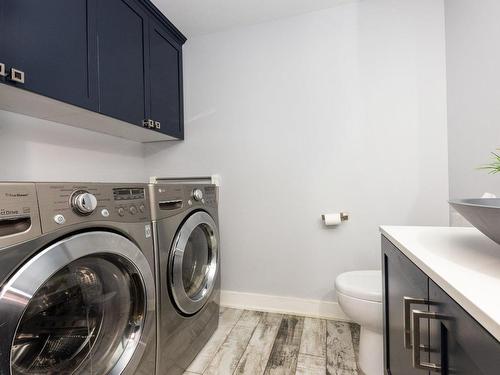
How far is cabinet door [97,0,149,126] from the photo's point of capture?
1.40 metres

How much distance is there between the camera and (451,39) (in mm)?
1554

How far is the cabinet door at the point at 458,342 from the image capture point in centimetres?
38

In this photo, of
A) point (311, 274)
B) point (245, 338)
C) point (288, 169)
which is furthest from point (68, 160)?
point (311, 274)

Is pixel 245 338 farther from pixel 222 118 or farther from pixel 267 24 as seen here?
pixel 267 24

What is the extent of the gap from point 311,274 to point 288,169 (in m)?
0.83

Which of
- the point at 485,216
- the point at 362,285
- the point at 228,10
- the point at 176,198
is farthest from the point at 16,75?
the point at 362,285

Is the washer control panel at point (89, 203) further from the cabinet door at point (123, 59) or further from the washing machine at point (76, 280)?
the cabinet door at point (123, 59)

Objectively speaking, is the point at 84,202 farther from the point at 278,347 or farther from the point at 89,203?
the point at 278,347

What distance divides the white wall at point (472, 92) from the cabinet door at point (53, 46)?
195cm

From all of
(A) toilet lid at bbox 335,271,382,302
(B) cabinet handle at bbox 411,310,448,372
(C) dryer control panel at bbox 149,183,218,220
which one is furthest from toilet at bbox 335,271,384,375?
(C) dryer control panel at bbox 149,183,218,220

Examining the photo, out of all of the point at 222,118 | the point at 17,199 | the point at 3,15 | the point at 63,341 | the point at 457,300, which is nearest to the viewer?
the point at 457,300

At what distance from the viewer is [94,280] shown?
0.90 metres

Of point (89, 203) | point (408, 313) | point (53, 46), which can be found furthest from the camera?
point (53, 46)

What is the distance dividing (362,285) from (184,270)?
0.98 m
